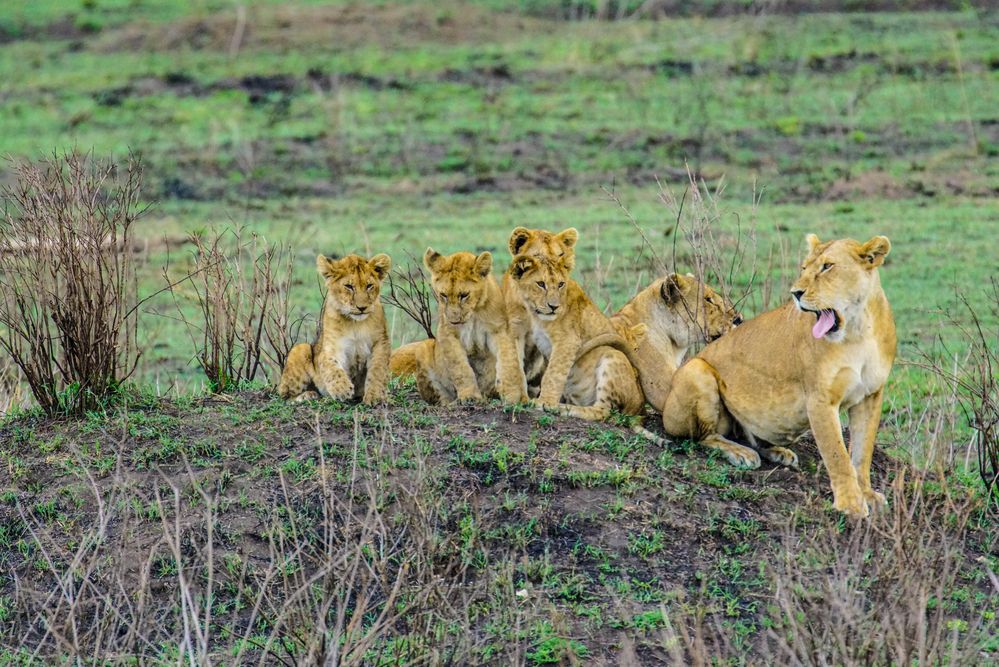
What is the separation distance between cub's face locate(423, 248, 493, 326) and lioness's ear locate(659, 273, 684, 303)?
99 centimetres

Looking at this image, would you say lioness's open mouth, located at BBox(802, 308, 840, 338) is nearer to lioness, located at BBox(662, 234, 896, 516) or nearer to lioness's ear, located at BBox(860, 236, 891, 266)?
lioness, located at BBox(662, 234, 896, 516)

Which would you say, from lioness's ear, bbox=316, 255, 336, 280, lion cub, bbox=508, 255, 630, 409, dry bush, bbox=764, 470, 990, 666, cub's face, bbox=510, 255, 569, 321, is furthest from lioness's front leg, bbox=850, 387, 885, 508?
lioness's ear, bbox=316, 255, 336, 280

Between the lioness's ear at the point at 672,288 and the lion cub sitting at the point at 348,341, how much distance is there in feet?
4.79

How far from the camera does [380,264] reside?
793 centimetres

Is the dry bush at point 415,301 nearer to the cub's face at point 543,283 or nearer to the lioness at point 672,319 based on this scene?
the cub's face at point 543,283

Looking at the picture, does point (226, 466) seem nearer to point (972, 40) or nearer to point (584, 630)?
point (584, 630)

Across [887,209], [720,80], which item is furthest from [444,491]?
[720,80]

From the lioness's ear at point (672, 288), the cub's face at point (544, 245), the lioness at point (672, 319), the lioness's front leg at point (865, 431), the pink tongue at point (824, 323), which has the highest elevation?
the cub's face at point (544, 245)

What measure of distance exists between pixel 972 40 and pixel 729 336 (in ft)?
49.5

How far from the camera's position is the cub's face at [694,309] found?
8.17 meters

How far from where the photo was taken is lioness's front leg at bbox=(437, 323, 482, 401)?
779 centimetres

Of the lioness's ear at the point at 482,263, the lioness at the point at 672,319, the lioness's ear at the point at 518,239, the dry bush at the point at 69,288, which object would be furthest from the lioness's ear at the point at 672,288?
the dry bush at the point at 69,288

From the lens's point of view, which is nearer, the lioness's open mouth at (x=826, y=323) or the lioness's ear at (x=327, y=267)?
the lioness's open mouth at (x=826, y=323)

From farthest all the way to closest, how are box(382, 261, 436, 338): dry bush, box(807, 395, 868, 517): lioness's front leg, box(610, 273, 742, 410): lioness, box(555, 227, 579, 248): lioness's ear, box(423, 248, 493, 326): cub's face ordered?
1. box(382, 261, 436, 338): dry bush
2. box(610, 273, 742, 410): lioness
3. box(555, 227, 579, 248): lioness's ear
4. box(423, 248, 493, 326): cub's face
5. box(807, 395, 868, 517): lioness's front leg
